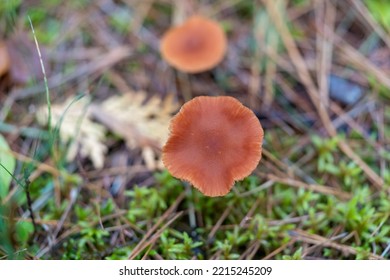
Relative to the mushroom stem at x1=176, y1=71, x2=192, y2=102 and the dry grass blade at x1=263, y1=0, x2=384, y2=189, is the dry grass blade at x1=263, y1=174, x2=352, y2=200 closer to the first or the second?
the dry grass blade at x1=263, y1=0, x2=384, y2=189

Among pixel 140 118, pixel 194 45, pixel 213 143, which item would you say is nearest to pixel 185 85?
pixel 194 45

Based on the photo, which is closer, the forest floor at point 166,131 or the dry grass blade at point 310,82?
the forest floor at point 166,131

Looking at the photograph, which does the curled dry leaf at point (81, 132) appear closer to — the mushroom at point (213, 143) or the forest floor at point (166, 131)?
the forest floor at point (166, 131)

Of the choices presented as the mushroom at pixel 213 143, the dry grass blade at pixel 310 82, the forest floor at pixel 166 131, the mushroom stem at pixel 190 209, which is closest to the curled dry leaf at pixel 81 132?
the forest floor at pixel 166 131

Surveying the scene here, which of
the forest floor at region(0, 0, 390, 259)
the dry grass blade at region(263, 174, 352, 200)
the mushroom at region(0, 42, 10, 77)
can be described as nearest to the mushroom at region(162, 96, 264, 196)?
the forest floor at region(0, 0, 390, 259)

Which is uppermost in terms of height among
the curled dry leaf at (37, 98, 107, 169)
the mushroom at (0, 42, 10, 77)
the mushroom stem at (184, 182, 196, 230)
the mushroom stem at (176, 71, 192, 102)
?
the mushroom at (0, 42, 10, 77)

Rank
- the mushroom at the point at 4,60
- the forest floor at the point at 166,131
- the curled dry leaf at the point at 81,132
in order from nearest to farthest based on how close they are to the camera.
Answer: the forest floor at the point at 166,131
the curled dry leaf at the point at 81,132
the mushroom at the point at 4,60

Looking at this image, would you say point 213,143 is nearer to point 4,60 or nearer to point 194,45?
point 194,45
